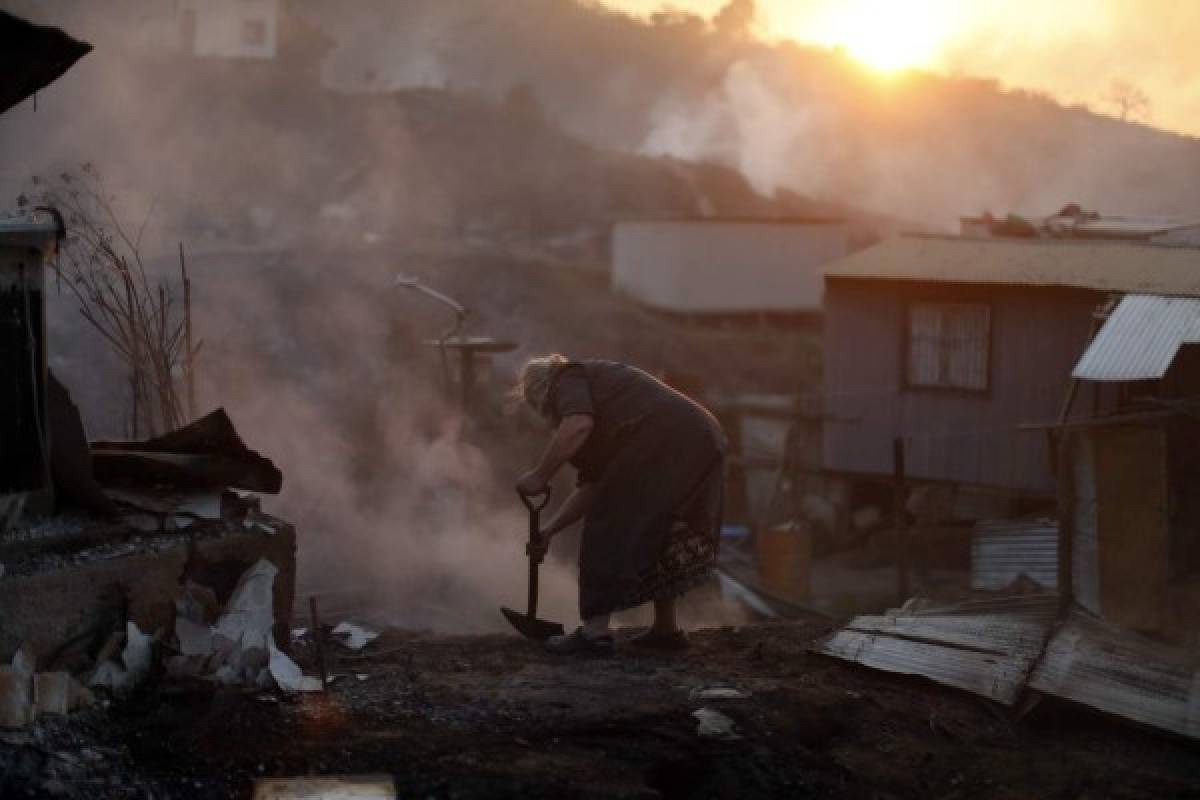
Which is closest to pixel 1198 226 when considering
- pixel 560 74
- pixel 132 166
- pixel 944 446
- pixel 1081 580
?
pixel 944 446

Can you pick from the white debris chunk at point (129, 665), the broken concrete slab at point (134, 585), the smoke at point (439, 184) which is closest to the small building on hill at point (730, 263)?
the smoke at point (439, 184)

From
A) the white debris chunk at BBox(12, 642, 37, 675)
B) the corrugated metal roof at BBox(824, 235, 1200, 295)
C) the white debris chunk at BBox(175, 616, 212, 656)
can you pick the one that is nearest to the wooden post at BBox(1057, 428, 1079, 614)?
the white debris chunk at BBox(175, 616, 212, 656)

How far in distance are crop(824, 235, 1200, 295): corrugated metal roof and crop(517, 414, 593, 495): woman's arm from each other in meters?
10.6

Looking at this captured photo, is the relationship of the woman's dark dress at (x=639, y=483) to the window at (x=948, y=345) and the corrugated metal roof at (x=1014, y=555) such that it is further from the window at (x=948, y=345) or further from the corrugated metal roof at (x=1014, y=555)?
the window at (x=948, y=345)

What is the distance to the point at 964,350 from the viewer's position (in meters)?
19.3

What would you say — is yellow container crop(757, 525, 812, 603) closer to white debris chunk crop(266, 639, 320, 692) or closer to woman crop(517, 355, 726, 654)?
woman crop(517, 355, 726, 654)

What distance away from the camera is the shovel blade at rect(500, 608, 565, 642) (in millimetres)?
7152

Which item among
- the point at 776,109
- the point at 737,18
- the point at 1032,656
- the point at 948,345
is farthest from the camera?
the point at 737,18

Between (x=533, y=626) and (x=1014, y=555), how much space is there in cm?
668

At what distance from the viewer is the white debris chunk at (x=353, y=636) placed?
7102 millimetres

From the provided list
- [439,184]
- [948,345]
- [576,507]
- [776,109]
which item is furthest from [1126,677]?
[776,109]

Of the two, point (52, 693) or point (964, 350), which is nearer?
point (52, 693)

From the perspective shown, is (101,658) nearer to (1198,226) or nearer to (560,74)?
(1198,226)

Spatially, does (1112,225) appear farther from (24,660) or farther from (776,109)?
(776,109)
